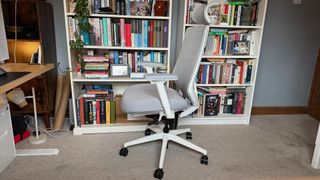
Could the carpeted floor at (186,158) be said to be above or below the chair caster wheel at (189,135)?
below

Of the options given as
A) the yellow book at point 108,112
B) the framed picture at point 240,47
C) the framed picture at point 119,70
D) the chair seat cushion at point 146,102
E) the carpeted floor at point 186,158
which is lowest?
the carpeted floor at point 186,158

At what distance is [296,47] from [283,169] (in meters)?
1.62

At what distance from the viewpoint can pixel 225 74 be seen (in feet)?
7.86

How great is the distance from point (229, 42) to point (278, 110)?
1172 millimetres

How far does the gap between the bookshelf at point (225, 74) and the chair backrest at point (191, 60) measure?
0.49 metres

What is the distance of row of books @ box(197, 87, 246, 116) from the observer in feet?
7.97

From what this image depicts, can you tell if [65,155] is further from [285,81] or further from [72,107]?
[285,81]

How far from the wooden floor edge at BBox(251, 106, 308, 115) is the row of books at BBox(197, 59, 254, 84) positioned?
1.83 ft

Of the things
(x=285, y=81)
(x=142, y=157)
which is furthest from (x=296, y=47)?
(x=142, y=157)

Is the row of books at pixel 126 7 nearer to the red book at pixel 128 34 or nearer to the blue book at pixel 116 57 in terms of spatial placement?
the red book at pixel 128 34

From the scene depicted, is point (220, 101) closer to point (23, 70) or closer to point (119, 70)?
point (119, 70)

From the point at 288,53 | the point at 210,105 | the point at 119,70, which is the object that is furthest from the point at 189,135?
the point at 288,53

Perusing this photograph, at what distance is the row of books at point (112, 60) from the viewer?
6.84 feet

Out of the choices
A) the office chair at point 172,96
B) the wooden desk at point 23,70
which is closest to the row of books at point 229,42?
the office chair at point 172,96
